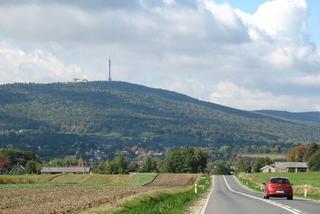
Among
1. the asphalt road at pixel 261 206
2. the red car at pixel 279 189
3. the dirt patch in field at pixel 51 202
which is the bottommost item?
the dirt patch in field at pixel 51 202

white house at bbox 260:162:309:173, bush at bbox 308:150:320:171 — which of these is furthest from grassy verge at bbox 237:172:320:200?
white house at bbox 260:162:309:173

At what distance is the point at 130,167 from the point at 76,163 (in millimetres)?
26995

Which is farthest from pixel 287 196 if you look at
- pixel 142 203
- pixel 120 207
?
pixel 120 207

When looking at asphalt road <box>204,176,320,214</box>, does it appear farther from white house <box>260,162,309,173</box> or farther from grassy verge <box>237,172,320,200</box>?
white house <box>260,162,309,173</box>

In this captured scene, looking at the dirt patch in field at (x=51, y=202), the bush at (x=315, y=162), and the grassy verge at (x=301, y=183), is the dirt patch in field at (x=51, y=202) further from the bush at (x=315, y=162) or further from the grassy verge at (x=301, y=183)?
the bush at (x=315, y=162)

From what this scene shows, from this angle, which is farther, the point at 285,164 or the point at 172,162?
the point at 285,164

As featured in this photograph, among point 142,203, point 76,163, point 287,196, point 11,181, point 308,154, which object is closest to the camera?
point 142,203

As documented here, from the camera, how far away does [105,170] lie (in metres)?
162

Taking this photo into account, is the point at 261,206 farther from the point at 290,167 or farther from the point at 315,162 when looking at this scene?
the point at 290,167

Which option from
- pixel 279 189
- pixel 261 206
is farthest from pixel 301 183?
pixel 261 206

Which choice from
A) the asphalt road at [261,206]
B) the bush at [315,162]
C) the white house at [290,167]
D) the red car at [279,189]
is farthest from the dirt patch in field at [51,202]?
the white house at [290,167]

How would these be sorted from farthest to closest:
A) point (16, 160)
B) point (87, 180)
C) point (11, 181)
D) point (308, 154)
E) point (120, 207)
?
point (308, 154)
point (16, 160)
point (87, 180)
point (11, 181)
point (120, 207)

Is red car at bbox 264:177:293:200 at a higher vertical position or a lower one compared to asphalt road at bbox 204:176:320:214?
higher

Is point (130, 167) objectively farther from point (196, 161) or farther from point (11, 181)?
point (11, 181)
